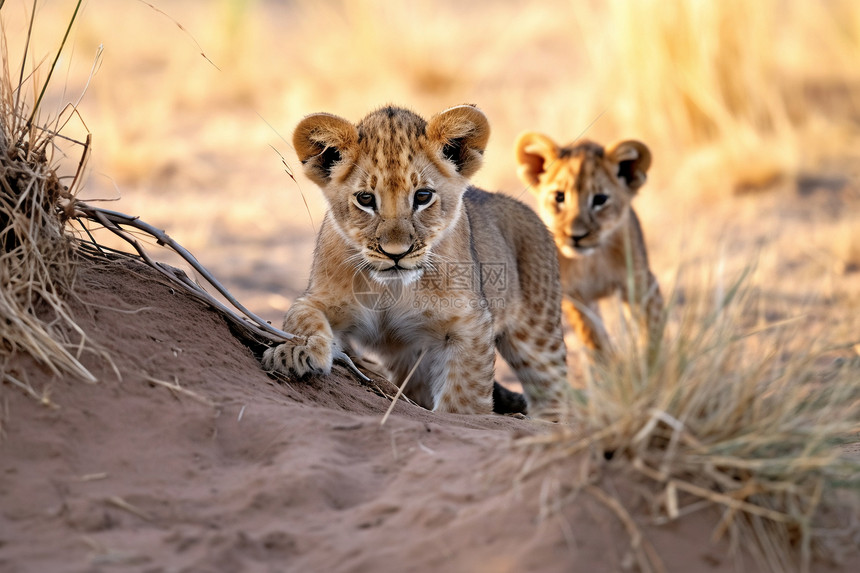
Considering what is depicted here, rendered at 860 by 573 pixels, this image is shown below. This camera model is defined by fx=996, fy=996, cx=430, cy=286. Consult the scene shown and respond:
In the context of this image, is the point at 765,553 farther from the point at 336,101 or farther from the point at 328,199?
the point at 336,101

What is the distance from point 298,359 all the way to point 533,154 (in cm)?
361

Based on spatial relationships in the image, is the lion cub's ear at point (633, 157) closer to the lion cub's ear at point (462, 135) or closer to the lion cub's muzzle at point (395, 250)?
the lion cub's ear at point (462, 135)

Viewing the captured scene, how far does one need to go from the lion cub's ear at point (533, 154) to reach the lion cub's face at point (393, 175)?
2.20 meters

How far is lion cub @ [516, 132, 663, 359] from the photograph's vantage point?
21.4 ft

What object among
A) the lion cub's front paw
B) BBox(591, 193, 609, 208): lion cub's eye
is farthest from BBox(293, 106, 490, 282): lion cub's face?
BBox(591, 193, 609, 208): lion cub's eye

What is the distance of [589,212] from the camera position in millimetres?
6539

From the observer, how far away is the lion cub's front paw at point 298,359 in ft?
12.5

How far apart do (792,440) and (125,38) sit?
15.6 meters

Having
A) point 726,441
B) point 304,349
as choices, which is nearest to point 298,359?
point 304,349

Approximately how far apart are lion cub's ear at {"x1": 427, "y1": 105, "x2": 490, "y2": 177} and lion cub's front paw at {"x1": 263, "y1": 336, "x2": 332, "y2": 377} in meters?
1.19

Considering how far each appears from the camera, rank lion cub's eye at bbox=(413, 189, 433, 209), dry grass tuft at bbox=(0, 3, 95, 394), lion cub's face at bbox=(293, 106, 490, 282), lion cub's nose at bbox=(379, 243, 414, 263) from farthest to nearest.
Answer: lion cub's eye at bbox=(413, 189, 433, 209) → lion cub's face at bbox=(293, 106, 490, 282) → lion cub's nose at bbox=(379, 243, 414, 263) → dry grass tuft at bbox=(0, 3, 95, 394)

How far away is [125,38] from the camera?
53.5 feet

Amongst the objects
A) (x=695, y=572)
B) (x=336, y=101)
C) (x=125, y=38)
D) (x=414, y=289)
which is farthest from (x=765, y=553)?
(x=125, y=38)

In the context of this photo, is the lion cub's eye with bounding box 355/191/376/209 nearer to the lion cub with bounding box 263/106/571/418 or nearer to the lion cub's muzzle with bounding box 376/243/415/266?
the lion cub with bounding box 263/106/571/418
